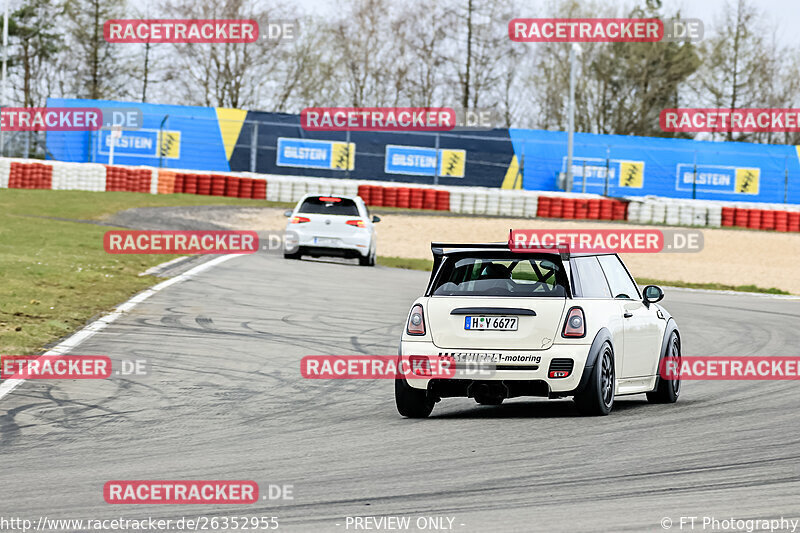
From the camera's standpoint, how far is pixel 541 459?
726 cm

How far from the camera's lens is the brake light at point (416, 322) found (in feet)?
29.1

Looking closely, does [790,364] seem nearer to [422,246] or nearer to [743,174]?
[422,246]

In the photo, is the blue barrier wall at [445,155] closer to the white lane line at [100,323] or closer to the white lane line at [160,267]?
the white lane line at [160,267]

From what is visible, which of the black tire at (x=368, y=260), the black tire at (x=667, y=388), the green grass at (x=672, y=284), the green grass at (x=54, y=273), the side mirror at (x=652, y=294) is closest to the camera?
the side mirror at (x=652, y=294)

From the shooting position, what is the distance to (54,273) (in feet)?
62.0

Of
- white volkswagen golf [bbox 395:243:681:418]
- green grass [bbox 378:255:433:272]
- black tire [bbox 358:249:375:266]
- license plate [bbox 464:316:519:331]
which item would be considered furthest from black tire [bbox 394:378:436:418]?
green grass [bbox 378:255:433:272]

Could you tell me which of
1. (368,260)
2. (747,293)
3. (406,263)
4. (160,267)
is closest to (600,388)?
(160,267)

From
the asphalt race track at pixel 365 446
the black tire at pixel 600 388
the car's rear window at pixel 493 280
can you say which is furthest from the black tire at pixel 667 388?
the car's rear window at pixel 493 280

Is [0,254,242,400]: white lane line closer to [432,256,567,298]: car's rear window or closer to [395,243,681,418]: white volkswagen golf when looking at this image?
[395,243,681,418]: white volkswagen golf

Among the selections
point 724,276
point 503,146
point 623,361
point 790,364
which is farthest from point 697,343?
point 503,146

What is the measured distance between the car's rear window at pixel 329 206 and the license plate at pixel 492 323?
16731 millimetres

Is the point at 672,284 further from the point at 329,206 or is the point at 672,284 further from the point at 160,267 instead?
the point at 160,267

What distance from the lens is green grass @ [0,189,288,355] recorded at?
13.4 metres

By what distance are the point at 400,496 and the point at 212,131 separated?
41.1 metres
